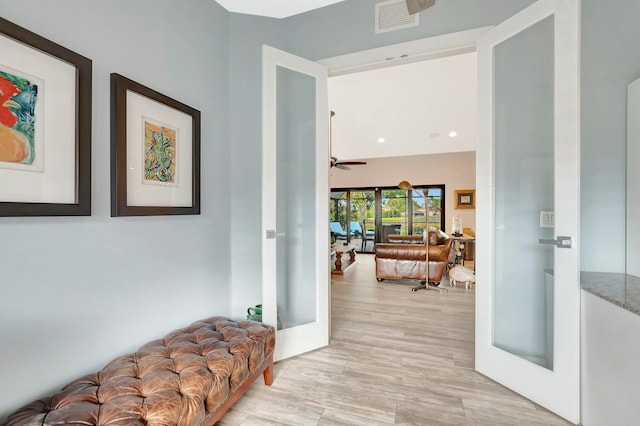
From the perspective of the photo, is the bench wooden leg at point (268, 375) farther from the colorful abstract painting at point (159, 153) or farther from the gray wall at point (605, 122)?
the gray wall at point (605, 122)

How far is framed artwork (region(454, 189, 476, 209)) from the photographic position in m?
8.43

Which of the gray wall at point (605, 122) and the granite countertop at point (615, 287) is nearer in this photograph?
the granite countertop at point (615, 287)

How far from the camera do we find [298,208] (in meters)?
2.53

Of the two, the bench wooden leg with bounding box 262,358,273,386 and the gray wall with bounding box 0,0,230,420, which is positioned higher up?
the gray wall with bounding box 0,0,230,420

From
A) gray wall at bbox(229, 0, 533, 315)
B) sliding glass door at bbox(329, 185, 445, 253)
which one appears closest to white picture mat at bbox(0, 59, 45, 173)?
gray wall at bbox(229, 0, 533, 315)

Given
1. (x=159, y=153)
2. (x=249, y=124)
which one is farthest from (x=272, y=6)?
(x=159, y=153)

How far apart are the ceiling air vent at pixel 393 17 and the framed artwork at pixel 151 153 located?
1.64m

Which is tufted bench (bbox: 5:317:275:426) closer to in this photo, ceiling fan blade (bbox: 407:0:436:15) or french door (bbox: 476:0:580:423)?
french door (bbox: 476:0:580:423)

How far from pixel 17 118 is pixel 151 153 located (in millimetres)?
622

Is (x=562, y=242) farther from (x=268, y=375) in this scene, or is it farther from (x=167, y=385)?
(x=167, y=385)

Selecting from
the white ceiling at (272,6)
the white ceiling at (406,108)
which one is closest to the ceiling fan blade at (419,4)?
the white ceiling at (272,6)

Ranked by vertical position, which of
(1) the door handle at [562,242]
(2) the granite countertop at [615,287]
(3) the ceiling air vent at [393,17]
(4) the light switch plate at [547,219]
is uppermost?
(3) the ceiling air vent at [393,17]

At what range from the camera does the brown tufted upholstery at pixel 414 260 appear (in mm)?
4770

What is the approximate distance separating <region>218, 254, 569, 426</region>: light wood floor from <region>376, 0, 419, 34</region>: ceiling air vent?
2.68m
